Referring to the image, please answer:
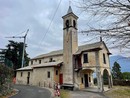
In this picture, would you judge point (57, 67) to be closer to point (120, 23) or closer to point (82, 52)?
point (82, 52)

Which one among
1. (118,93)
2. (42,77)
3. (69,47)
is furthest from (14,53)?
(118,93)

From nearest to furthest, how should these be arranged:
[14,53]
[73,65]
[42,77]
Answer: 1. [73,65]
2. [42,77]
3. [14,53]

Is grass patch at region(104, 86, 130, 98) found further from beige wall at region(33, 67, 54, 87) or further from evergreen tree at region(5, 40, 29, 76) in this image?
evergreen tree at region(5, 40, 29, 76)

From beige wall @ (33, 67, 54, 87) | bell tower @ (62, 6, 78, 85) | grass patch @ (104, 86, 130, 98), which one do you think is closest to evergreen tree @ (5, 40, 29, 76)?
beige wall @ (33, 67, 54, 87)

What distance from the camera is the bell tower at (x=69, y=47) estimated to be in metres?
25.3

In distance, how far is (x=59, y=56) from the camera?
31.6 meters

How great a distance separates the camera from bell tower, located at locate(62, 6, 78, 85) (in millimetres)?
25312

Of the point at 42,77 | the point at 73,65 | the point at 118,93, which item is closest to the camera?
the point at 118,93

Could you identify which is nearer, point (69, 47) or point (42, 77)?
point (69, 47)

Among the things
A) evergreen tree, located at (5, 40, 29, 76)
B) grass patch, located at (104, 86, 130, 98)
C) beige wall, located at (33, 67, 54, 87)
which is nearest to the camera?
grass patch, located at (104, 86, 130, 98)

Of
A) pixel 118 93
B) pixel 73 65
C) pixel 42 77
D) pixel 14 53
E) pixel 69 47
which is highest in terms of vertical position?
pixel 14 53

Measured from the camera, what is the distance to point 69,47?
1031 inches

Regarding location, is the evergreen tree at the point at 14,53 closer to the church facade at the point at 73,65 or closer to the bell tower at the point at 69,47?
the church facade at the point at 73,65

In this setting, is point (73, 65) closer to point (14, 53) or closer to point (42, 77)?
point (42, 77)
